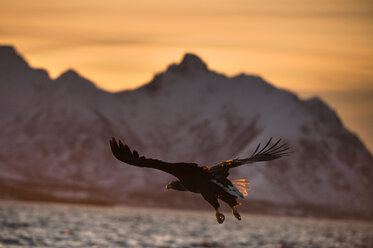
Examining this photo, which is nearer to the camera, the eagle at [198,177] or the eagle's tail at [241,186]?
the eagle at [198,177]

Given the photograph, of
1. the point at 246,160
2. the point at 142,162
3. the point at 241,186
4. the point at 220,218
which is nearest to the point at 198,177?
the point at 220,218

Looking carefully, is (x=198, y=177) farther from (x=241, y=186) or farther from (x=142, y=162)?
(x=241, y=186)

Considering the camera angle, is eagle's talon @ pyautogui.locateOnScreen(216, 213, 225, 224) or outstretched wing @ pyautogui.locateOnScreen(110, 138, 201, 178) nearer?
eagle's talon @ pyautogui.locateOnScreen(216, 213, 225, 224)

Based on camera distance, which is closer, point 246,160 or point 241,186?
point 246,160

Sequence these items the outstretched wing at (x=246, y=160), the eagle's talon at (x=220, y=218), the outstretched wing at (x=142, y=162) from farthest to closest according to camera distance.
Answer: the outstretched wing at (x=246, y=160) < the outstretched wing at (x=142, y=162) < the eagle's talon at (x=220, y=218)

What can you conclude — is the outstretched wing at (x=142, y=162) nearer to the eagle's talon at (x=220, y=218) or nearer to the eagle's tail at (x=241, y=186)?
the eagle's talon at (x=220, y=218)

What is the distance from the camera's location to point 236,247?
10069 cm

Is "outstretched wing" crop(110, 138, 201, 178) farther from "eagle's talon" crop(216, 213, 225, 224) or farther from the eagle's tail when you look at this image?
the eagle's tail

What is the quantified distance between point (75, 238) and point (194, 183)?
81.1 meters

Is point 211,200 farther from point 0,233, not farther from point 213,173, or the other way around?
point 0,233

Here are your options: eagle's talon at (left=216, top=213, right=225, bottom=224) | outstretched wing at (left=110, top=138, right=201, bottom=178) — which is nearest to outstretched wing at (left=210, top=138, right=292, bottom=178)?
outstretched wing at (left=110, top=138, right=201, bottom=178)

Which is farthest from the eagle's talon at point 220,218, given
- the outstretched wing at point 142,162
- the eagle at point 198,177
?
the outstretched wing at point 142,162

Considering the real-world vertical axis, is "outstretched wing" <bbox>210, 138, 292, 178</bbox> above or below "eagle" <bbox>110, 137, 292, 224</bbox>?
above

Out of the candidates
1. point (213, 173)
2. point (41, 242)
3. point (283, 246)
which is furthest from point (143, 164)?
point (283, 246)
